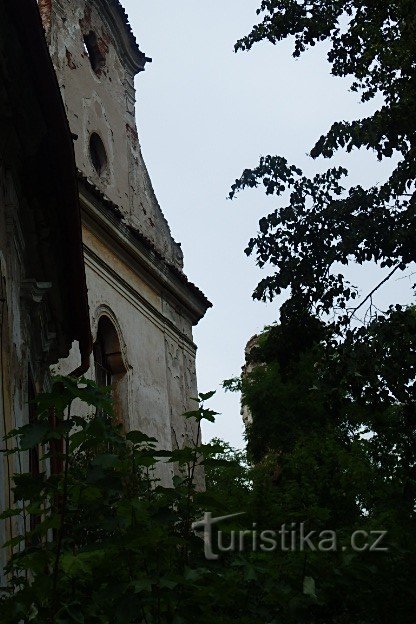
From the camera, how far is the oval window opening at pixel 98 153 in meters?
15.9

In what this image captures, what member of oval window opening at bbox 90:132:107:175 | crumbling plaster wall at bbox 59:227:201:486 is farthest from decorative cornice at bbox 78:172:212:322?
oval window opening at bbox 90:132:107:175

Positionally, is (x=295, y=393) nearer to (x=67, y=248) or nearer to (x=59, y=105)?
(x=67, y=248)

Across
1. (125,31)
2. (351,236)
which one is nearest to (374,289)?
(351,236)

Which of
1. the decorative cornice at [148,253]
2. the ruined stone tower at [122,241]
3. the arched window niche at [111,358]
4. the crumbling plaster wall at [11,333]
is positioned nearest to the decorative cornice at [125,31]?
the ruined stone tower at [122,241]

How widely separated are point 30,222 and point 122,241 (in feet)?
22.3

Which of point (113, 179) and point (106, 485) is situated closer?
point (106, 485)

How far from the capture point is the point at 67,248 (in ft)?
27.0

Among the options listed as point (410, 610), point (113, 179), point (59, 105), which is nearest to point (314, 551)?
point (410, 610)

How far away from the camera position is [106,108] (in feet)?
54.5

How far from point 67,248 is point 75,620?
14.7ft

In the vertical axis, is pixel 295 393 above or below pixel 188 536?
above

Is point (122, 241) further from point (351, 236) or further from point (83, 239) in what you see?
point (351, 236)

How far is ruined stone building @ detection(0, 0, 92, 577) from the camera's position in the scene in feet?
20.8

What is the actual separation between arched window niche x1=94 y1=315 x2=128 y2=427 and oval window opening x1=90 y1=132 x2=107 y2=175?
278cm
